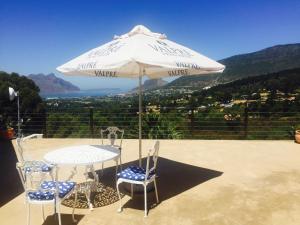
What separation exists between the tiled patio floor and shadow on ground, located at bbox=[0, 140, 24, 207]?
18cm

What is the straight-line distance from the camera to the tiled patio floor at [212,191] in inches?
140

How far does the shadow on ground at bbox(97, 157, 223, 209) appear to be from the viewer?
421 centimetres

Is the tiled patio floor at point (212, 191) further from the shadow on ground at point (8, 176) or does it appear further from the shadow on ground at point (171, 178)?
the shadow on ground at point (8, 176)

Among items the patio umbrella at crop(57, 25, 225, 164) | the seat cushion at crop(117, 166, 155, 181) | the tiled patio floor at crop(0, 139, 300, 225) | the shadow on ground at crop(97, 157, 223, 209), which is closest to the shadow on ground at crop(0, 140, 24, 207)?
the tiled patio floor at crop(0, 139, 300, 225)

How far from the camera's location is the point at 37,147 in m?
7.48

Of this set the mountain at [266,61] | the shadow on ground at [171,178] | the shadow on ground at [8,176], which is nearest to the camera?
the shadow on ground at [171,178]

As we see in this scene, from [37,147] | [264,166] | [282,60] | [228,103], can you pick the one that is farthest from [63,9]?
[282,60]

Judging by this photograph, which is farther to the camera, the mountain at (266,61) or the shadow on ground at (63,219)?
the mountain at (266,61)

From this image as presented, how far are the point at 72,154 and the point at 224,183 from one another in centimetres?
243

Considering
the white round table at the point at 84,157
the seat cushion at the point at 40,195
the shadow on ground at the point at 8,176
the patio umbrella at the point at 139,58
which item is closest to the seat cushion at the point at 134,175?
the white round table at the point at 84,157

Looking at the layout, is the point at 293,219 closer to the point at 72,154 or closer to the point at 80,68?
the point at 72,154

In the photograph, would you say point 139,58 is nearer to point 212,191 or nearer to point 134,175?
point 134,175

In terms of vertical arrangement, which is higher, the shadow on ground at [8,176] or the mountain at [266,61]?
the mountain at [266,61]

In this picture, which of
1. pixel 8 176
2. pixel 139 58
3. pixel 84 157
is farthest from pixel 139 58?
pixel 8 176
